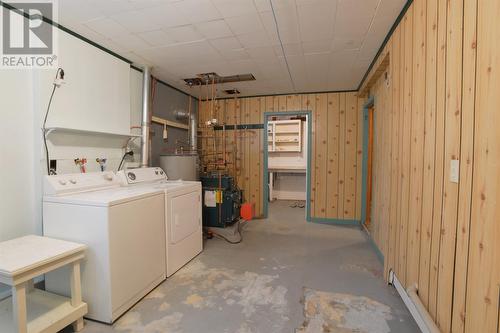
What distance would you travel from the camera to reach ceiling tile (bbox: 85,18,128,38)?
2.21 m

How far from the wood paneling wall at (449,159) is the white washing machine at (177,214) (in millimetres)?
2094

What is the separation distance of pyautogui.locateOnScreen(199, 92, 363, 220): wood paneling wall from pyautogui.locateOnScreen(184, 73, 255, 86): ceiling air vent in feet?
2.09

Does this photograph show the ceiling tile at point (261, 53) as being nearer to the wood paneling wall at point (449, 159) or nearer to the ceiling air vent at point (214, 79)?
the ceiling air vent at point (214, 79)

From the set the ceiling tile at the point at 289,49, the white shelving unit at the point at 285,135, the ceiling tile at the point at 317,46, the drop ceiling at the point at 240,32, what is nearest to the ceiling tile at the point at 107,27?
the drop ceiling at the point at 240,32

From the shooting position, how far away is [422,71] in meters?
1.71

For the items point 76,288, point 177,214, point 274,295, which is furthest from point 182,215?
point 274,295

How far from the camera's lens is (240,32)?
2398 mm

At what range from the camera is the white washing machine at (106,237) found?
179cm

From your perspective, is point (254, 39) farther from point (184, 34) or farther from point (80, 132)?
point (80, 132)

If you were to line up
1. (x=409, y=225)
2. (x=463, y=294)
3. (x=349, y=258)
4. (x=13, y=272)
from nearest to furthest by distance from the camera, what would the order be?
(x=463, y=294) < (x=13, y=272) < (x=409, y=225) < (x=349, y=258)

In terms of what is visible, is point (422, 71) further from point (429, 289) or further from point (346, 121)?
point (346, 121)

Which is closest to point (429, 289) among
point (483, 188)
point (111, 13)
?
point (483, 188)

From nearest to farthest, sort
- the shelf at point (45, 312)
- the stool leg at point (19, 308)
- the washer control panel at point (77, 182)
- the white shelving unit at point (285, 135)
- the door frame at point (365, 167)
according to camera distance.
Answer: the stool leg at point (19, 308)
the shelf at point (45, 312)
the washer control panel at point (77, 182)
the door frame at point (365, 167)
the white shelving unit at point (285, 135)

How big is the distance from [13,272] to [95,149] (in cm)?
159
